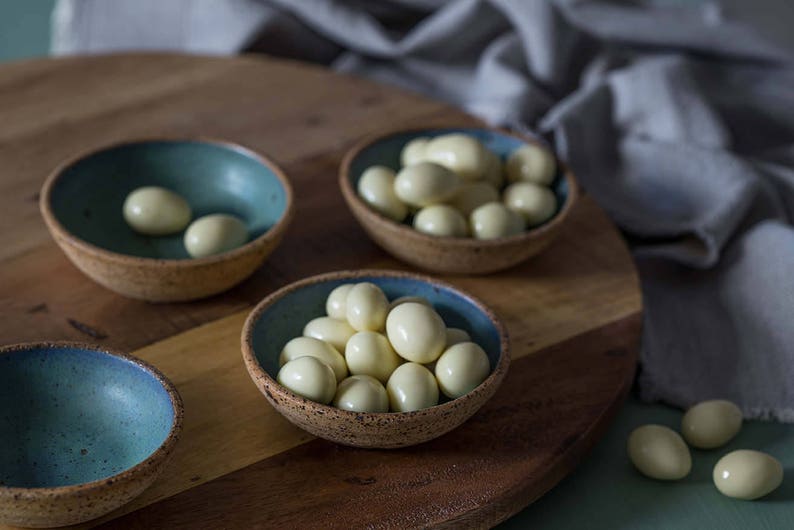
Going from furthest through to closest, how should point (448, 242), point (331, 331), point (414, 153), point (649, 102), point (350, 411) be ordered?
point (649, 102) → point (414, 153) → point (448, 242) → point (331, 331) → point (350, 411)

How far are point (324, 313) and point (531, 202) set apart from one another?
0.29 meters

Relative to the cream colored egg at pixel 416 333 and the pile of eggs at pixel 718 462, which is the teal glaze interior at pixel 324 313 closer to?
the cream colored egg at pixel 416 333

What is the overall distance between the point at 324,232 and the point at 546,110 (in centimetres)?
50

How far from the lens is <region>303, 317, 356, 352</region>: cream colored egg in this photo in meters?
0.90

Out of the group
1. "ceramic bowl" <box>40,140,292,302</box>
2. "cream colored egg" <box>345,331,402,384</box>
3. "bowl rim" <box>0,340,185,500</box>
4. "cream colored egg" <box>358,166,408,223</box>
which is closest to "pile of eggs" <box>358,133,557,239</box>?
"cream colored egg" <box>358,166,408,223</box>

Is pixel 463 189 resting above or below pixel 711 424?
above

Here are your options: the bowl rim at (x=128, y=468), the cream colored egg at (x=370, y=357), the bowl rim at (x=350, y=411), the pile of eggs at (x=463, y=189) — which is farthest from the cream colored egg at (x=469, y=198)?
the bowl rim at (x=128, y=468)

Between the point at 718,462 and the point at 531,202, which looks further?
the point at 531,202

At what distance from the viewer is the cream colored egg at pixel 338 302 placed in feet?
3.03

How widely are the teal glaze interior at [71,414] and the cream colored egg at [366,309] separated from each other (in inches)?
6.8

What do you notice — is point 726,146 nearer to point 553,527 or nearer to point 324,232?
point 324,232

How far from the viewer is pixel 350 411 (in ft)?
2.64

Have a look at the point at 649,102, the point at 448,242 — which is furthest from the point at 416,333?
the point at 649,102

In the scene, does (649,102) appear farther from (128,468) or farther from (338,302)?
(128,468)
